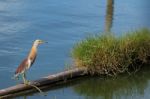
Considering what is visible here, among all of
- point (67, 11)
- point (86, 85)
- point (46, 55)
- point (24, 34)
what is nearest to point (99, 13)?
point (67, 11)

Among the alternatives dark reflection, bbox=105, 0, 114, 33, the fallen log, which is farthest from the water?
the fallen log

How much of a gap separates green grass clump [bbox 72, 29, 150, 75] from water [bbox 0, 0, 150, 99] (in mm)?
218

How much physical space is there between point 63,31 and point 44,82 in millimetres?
3866

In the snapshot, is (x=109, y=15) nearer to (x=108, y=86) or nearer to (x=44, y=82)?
(x=108, y=86)

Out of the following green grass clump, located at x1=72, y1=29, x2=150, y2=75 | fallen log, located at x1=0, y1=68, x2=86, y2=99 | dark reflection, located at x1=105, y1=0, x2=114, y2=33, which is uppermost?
dark reflection, located at x1=105, y1=0, x2=114, y2=33

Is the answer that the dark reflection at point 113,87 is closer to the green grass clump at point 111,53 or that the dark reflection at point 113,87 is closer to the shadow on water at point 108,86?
the shadow on water at point 108,86

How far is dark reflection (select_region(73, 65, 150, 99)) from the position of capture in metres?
8.91

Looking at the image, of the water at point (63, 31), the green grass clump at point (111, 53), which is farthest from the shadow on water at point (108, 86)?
the green grass clump at point (111, 53)

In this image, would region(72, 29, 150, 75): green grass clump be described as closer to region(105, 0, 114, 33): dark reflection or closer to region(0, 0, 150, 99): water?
region(0, 0, 150, 99): water

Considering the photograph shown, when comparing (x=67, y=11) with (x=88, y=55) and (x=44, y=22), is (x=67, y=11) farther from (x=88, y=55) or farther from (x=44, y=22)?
(x=88, y=55)

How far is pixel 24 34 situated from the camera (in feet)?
38.6

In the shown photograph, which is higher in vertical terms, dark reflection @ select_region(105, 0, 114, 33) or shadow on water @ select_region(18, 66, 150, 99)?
dark reflection @ select_region(105, 0, 114, 33)

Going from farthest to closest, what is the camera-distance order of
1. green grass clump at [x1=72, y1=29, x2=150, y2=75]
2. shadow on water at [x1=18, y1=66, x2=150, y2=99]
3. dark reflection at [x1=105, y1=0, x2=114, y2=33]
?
dark reflection at [x1=105, y1=0, x2=114, y2=33] → green grass clump at [x1=72, y1=29, x2=150, y2=75] → shadow on water at [x1=18, y1=66, x2=150, y2=99]

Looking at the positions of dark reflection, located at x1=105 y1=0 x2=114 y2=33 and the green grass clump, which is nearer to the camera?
the green grass clump
